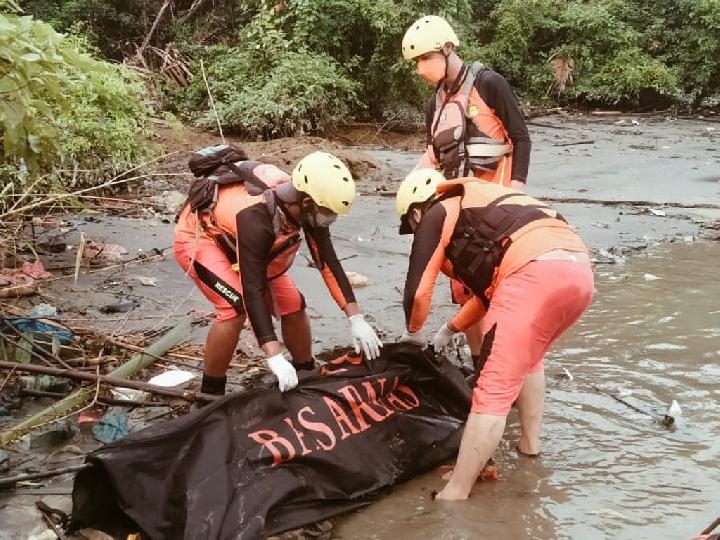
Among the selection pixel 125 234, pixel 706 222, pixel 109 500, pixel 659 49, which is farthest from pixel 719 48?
pixel 109 500

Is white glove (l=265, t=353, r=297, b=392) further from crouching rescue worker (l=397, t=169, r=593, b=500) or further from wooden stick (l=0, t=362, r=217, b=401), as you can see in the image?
crouching rescue worker (l=397, t=169, r=593, b=500)

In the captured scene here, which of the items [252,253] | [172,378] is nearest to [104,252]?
[172,378]

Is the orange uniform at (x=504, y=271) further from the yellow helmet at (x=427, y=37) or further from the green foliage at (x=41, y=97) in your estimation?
the green foliage at (x=41, y=97)

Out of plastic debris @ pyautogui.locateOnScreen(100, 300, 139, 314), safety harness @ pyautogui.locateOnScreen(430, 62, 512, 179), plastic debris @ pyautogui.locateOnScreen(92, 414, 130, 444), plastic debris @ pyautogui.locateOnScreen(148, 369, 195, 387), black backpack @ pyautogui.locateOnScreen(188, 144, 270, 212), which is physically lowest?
plastic debris @ pyautogui.locateOnScreen(92, 414, 130, 444)

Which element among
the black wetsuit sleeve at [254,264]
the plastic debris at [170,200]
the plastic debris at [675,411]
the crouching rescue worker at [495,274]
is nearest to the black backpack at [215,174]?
the black wetsuit sleeve at [254,264]

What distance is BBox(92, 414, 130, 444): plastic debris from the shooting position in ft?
12.0

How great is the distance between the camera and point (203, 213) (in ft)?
12.6

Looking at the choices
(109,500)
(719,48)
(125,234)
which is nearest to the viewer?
(109,500)

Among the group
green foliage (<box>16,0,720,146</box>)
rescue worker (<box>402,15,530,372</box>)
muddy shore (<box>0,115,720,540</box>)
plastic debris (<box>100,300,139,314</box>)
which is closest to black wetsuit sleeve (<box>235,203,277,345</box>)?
muddy shore (<box>0,115,720,540</box>)

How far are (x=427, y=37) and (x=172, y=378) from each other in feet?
7.95

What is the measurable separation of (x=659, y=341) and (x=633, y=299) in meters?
0.92

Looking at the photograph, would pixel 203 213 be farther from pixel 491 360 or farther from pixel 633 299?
pixel 633 299

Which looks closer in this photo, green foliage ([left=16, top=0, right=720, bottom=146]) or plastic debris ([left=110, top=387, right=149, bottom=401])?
plastic debris ([left=110, top=387, right=149, bottom=401])

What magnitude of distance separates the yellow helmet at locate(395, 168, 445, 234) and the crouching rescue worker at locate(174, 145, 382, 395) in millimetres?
251
